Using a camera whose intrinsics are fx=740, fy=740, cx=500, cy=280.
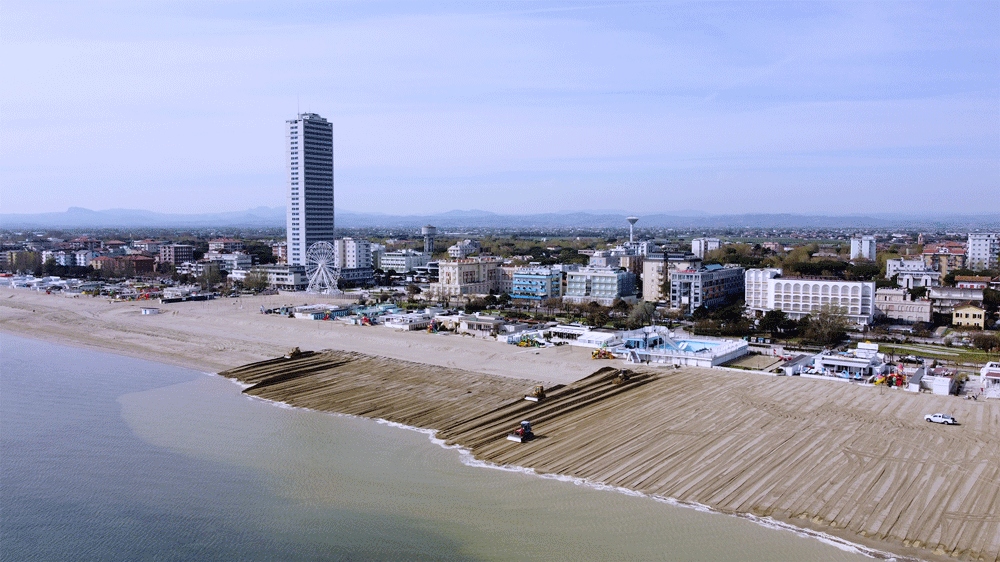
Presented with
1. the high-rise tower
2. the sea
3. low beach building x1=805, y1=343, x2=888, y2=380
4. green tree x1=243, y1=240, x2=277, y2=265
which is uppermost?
the high-rise tower

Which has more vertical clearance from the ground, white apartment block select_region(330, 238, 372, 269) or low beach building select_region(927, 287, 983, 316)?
white apartment block select_region(330, 238, 372, 269)

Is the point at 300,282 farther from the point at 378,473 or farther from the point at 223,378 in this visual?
the point at 378,473

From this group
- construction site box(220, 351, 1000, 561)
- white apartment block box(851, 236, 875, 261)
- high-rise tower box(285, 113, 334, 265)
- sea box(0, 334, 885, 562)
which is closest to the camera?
sea box(0, 334, 885, 562)

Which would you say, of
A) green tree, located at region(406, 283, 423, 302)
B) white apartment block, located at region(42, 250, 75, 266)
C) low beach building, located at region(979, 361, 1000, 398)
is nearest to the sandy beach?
low beach building, located at region(979, 361, 1000, 398)

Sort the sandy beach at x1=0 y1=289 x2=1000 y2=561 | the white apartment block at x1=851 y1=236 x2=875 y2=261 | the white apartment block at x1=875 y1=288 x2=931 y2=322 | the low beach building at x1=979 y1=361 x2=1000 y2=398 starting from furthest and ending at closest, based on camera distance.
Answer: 1. the white apartment block at x1=851 y1=236 x2=875 y2=261
2. the white apartment block at x1=875 y1=288 x2=931 y2=322
3. the low beach building at x1=979 y1=361 x2=1000 y2=398
4. the sandy beach at x1=0 y1=289 x2=1000 y2=561

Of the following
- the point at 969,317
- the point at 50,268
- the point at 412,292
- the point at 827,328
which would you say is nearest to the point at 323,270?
the point at 412,292

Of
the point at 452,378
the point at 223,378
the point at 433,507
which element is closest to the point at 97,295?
the point at 223,378

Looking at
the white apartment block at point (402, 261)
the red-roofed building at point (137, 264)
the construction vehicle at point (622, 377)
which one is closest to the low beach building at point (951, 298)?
the construction vehicle at point (622, 377)

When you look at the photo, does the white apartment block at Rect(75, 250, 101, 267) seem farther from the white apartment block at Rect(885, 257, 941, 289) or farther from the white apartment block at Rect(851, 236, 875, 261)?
the white apartment block at Rect(851, 236, 875, 261)
